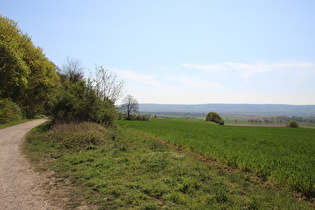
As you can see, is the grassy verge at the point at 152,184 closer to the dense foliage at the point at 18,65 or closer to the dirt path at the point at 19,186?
the dirt path at the point at 19,186

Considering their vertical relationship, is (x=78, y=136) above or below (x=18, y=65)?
below

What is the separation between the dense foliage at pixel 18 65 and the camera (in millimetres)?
13664

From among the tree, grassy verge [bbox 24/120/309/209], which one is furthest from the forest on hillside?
the tree

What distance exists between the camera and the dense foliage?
13664 mm

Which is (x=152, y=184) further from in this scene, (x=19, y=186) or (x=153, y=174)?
(x=19, y=186)

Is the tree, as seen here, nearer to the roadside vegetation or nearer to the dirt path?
the roadside vegetation

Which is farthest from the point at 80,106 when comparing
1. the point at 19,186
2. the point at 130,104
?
the point at 130,104

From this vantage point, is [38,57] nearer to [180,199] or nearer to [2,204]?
[2,204]

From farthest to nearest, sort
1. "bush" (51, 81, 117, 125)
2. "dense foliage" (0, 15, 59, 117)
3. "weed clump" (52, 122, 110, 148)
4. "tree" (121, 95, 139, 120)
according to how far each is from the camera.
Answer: "tree" (121, 95, 139, 120), "bush" (51, 81, 117, 125), "dense foliage" (0, 15, 59, 117), "weed clump" (52, 122, 110, 148)

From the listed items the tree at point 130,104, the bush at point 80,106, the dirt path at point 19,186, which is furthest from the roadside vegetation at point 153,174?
the tree at point 130,104

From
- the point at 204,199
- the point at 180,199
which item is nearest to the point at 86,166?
the point at 180,199

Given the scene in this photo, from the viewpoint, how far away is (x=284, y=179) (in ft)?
20.0

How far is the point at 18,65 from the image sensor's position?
1416 cm

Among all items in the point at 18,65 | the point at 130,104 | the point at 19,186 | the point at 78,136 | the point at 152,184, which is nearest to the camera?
the point at 19,186
